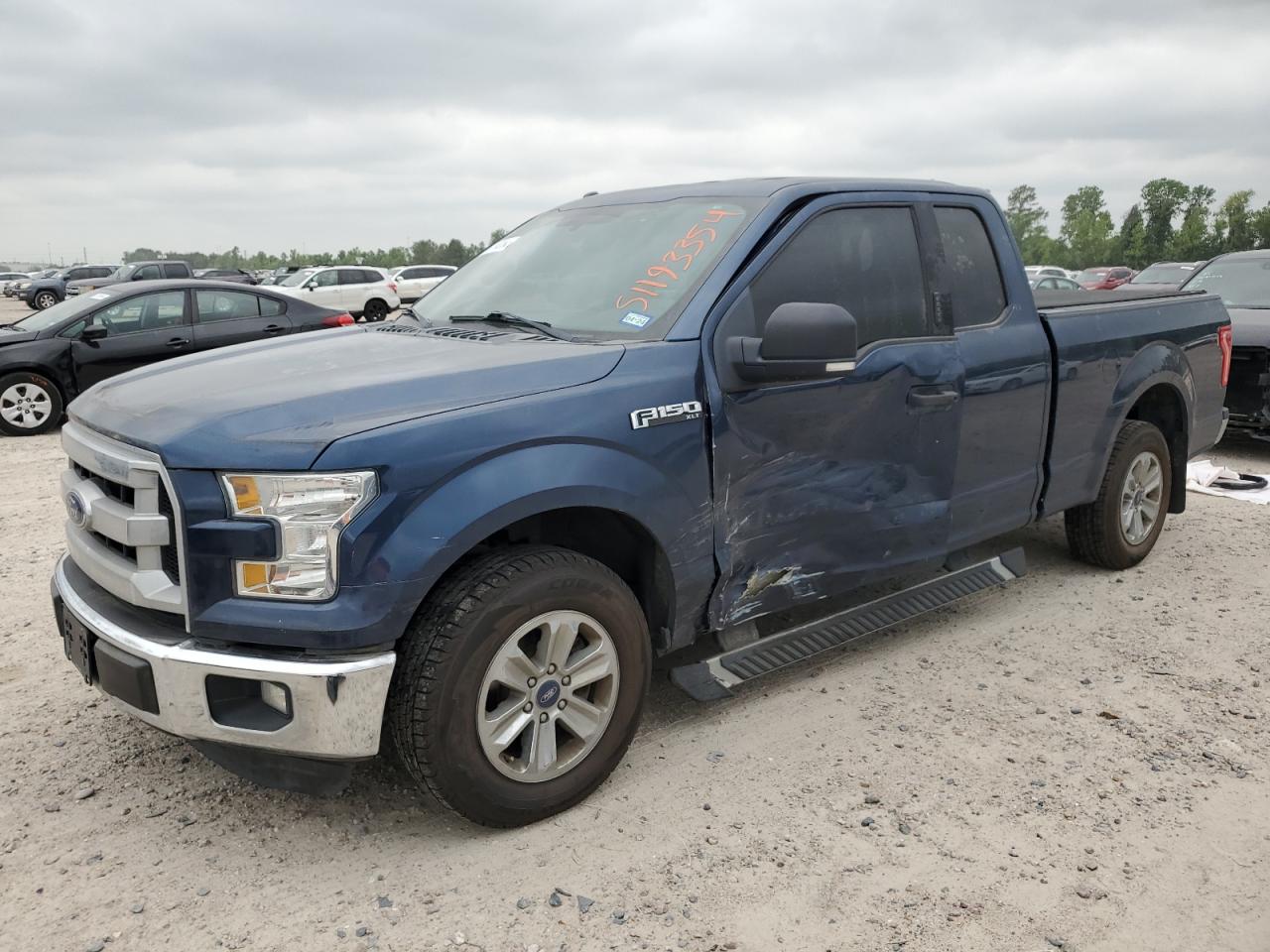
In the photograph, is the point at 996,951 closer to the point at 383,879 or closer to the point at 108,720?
the point at 383,879

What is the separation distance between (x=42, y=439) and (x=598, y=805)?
8.80m

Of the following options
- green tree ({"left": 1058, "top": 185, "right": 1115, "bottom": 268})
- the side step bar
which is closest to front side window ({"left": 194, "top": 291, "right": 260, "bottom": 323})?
the side step bar

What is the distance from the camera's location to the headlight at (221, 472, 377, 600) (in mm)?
2508

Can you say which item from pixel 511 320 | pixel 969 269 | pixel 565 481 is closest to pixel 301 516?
pixel 565 481

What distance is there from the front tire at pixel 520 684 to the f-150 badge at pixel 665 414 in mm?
445

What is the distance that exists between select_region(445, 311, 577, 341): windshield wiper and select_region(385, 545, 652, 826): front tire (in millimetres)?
854

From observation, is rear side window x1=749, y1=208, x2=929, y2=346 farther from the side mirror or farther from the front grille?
the front grille

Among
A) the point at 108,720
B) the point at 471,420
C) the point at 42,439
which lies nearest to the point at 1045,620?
the point at 471,420

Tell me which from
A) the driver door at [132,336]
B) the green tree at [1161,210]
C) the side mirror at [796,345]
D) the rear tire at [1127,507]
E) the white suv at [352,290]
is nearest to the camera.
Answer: the side mirror at [796,345]

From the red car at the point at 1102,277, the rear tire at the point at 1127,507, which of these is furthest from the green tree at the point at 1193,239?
the rear tire at the point at 1127,507

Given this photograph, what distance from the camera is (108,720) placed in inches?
143

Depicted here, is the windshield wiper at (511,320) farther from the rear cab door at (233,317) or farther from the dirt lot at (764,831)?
the rear cab door at (233,317)

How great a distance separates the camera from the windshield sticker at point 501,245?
4.31 m

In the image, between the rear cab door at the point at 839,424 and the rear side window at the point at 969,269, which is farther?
the rear side window at the point at 969,269
